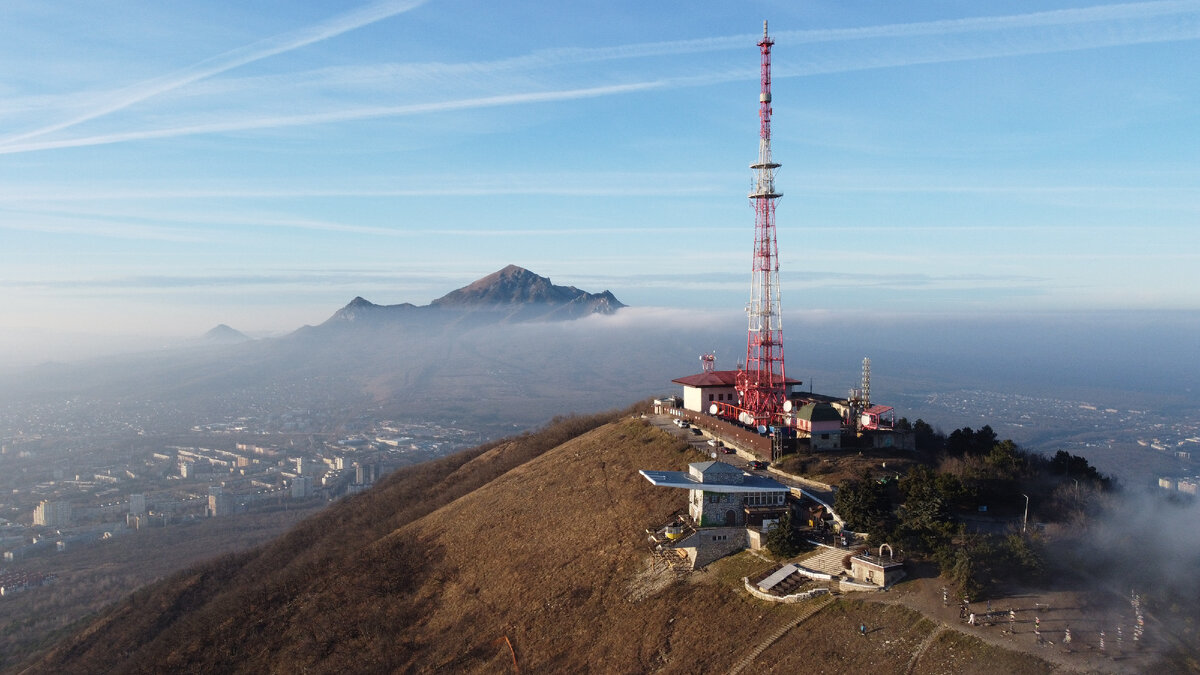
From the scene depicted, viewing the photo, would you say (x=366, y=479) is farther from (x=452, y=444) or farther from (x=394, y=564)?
(x=394, y=564)

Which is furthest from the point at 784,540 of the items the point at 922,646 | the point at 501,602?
the point at 501,602

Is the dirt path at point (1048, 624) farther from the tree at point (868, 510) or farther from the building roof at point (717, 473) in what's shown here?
the building roof at point (717, 473)

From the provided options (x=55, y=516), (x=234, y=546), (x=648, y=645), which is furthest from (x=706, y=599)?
(x=55, y=516)

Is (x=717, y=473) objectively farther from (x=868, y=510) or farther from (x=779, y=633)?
(x=779, y=633)

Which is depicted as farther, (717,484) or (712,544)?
(717,484)

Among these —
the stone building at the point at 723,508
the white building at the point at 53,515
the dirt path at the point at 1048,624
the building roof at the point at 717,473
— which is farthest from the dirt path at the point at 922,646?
the white building at the point at 53,515

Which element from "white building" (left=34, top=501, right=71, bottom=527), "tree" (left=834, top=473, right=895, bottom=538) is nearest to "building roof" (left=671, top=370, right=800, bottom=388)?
"tree" (left=834, top=473, right=895, bottom=538)
